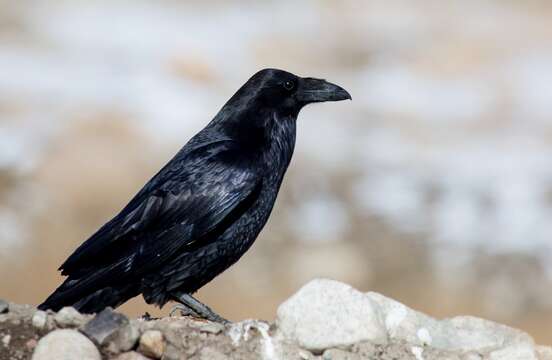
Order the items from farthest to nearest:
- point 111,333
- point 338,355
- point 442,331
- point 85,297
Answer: point 85,297 → point 442,331 → point 338,355 → point 111,333

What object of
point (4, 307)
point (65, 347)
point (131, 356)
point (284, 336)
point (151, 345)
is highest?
point (284, 336)

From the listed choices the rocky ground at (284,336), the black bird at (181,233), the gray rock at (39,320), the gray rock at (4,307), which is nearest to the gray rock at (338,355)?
the rocky ground at (284,336)

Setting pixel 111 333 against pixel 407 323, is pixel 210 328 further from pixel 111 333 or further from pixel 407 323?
pixel 407 323

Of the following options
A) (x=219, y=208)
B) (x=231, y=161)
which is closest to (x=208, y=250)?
(x=219, y=208)

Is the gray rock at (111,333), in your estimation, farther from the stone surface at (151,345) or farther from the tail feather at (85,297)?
the tail feather at (85,297)

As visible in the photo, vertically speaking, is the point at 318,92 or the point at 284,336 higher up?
the point at 318,92

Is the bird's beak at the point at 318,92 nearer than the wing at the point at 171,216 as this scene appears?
No

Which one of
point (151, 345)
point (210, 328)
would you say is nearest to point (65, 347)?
point (151, 345)

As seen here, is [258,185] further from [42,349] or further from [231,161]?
[42,349]
